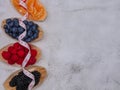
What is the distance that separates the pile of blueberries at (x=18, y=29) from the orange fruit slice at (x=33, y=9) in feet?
0.19

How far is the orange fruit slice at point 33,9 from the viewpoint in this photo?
4.62 ft

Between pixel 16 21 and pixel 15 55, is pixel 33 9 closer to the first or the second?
pixel 16 21

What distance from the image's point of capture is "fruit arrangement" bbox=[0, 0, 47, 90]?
1.28 meters

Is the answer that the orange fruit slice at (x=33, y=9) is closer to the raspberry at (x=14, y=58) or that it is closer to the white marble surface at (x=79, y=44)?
the white marble surface at (x=79, y=44)

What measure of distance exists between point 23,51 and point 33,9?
24 cm

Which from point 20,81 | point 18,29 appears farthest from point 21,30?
point 20,81

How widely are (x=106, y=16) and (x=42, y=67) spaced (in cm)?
47

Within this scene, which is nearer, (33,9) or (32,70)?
(32,70)

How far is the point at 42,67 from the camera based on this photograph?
1337mm

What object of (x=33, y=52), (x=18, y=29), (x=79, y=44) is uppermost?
(x=18, y=29)

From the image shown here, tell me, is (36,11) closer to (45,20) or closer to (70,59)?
(45,20)

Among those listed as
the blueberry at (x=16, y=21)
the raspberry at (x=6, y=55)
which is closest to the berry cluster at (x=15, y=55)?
the raspberry at (x=6, y=55)

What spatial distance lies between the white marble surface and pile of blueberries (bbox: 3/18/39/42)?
0.04 m

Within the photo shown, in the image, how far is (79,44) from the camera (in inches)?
56.4
